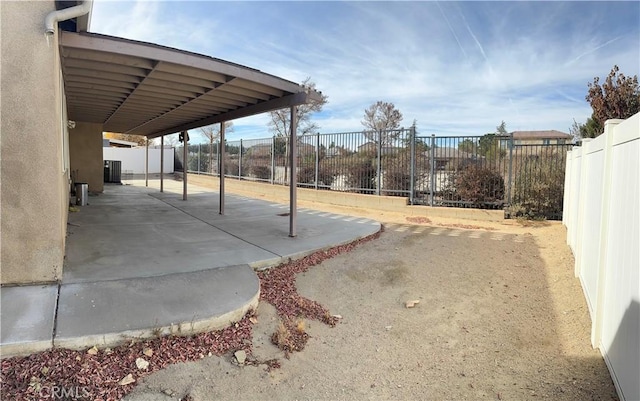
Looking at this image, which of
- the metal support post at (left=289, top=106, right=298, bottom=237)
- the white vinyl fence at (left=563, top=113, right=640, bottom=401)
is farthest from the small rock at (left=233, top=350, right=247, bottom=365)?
the metal support post at (left=289, top=106, right=298, bottom=237)

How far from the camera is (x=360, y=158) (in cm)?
1286

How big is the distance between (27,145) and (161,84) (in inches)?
126

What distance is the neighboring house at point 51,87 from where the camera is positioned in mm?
3438

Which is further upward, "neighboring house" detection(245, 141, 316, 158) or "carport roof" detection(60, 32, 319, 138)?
"carport roof" detection(60, 32, 319, 138)

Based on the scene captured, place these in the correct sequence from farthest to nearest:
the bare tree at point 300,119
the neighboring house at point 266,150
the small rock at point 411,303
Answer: the bare tree at point 300,119
the neighboring house at point 266,150
the small rock at point 411,303

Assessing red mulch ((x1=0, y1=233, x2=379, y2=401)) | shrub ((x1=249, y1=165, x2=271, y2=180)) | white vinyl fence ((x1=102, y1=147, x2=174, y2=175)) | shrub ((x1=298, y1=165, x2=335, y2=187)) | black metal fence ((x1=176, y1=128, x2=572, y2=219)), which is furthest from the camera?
white vinyl fence ((x1=102, y1=147, x2=174, y2=175))

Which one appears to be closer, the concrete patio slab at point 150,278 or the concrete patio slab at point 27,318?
the concrete patio slab at point 27,318

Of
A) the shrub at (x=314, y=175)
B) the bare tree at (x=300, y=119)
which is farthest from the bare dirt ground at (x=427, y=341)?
the bare tree at (x=300, y=119)

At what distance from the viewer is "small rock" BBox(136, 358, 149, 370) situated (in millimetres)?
2703

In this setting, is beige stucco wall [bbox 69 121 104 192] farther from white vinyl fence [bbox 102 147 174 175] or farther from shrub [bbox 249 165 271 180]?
white vinyl fence [bbox 102 147 174 175]

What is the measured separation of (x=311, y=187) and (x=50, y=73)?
11.5 m

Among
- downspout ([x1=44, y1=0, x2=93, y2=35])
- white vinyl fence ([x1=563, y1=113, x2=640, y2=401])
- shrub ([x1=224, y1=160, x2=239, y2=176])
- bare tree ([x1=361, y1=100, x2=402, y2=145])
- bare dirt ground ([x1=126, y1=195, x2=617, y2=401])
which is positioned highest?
bare tree ([x1=361, y1=100, x2=402, y2=145])

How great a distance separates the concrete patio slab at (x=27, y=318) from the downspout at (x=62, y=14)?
2484 mm

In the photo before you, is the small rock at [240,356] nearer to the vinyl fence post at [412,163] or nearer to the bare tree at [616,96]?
the vinyl fence post at [412,163]
